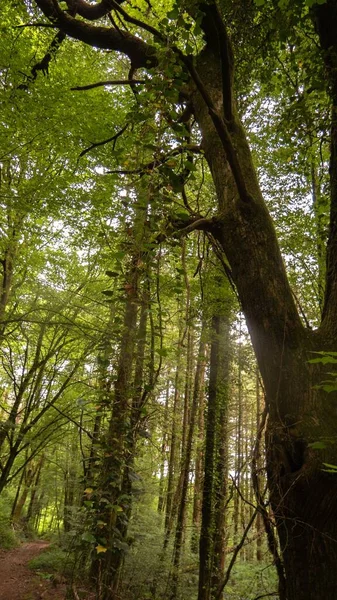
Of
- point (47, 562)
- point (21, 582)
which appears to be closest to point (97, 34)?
point (21, 582)

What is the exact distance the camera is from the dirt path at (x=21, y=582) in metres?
7.61

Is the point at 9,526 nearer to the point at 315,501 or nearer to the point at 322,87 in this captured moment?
the point at 315,501

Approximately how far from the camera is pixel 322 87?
8.99 ft

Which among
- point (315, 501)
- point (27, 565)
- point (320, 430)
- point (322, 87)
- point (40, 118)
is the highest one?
point (40, 118)

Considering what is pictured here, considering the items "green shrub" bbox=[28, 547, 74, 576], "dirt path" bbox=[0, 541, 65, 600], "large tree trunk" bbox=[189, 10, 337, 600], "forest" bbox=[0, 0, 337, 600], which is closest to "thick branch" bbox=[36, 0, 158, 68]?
"forest" bbox=[0, 0, 337, 600]

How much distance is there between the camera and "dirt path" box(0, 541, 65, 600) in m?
7.61

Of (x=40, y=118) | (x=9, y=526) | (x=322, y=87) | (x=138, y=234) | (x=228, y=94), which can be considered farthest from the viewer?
(x=9, y=526)

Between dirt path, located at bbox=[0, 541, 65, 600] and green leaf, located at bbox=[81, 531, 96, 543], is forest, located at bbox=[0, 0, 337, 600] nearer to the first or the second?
green leaf, located at bbox=[81, 531, 96, 543]

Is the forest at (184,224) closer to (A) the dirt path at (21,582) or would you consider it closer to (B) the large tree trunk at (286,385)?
(B) the large tree trunk at (286,385)

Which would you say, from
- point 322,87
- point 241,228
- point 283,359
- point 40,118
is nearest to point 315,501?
point 283,359

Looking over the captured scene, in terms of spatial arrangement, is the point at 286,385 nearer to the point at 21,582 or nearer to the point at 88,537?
the point at 88,537

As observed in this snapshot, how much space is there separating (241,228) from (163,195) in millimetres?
544

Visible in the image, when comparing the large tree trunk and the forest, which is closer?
the large tree trunk

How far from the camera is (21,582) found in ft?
28.1
